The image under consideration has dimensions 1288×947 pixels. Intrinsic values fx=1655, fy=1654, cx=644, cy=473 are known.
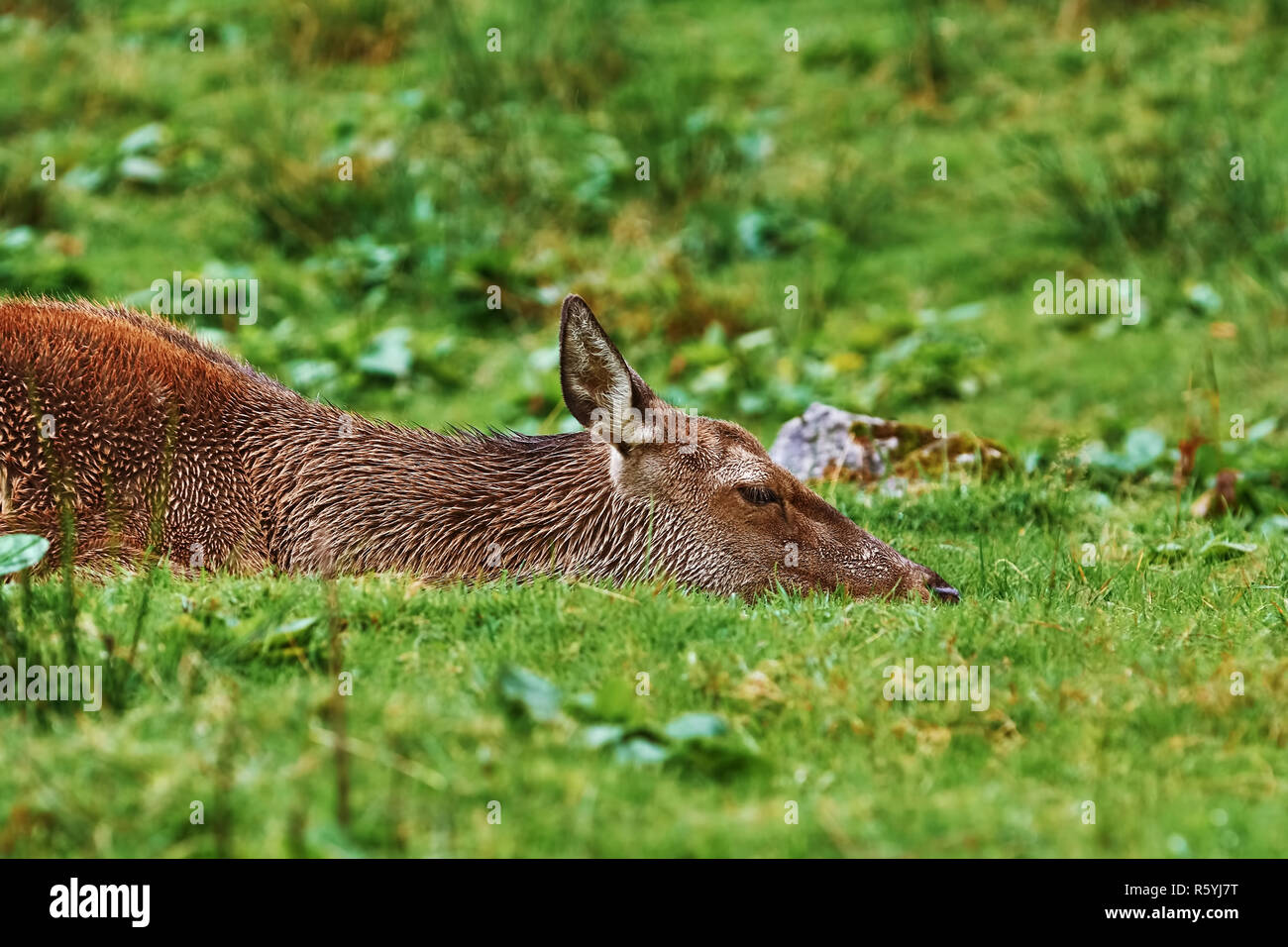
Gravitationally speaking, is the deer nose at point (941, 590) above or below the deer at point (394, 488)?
below

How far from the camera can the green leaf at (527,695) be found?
4.22m

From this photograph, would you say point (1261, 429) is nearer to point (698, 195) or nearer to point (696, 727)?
point (698, 195)

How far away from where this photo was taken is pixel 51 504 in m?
5.82

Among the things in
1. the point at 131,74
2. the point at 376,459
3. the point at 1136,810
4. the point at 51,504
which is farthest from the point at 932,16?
the point at 1136,810

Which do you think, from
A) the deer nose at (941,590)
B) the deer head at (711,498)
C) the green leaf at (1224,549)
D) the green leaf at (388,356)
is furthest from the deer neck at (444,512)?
the green leaf at (388,356)

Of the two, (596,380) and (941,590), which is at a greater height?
(596,380)

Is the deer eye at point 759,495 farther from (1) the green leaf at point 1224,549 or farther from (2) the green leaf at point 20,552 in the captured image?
(2) the green leaf at point 20,552

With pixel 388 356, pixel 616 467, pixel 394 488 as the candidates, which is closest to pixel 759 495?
pixel 616 467

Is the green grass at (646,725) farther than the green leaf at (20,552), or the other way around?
the green leaf at (20,552)

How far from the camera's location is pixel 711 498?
6.08 meters

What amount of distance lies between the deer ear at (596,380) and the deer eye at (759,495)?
0.45m

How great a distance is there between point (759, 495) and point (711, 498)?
0.57 feet

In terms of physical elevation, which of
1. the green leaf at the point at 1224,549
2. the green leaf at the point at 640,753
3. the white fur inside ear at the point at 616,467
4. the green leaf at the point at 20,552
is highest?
the white fur inside ear at the point at 616,467
